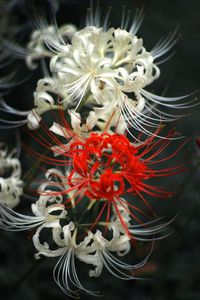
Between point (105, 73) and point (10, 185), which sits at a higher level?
point (105, 73)

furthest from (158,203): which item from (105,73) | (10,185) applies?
(105,73)

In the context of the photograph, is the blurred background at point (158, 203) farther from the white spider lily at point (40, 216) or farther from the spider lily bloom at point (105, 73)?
the spider lily bloom at point (105, 73)

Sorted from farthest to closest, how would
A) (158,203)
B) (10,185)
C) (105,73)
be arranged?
(158,203)
(10,185)
(105,73)

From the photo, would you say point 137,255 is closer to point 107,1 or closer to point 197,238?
point 197,238

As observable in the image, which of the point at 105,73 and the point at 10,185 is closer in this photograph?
the point at 105,73

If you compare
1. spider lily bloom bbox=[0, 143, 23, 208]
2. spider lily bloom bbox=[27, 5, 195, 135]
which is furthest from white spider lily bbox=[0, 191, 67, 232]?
spider lily bloom bbox=[27, 5, 195, 135]

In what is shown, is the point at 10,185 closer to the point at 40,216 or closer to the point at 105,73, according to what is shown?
the point at 40,216

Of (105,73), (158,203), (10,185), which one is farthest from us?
(158,203)

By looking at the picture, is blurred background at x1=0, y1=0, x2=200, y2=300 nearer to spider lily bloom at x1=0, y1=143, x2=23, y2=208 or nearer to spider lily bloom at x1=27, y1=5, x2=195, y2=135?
spider lily bloom at x1=0, y1=143, x2=23, y2=208
